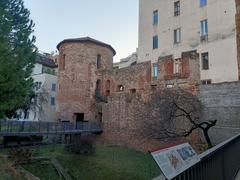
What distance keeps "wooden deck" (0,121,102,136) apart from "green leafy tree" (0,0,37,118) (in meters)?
2.61

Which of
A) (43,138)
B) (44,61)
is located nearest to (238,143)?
(43,138)

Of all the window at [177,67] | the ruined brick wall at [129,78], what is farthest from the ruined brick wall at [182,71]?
the ruined brick wall at [129,78]

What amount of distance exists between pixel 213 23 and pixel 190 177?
2136cm

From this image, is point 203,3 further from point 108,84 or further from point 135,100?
point 108,84

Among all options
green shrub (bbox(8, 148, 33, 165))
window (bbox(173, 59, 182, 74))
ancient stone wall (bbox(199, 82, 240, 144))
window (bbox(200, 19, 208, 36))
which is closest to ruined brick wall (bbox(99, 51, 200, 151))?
window (bbox(173, 59, 182, 74))

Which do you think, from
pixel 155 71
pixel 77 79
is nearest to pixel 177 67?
pixel 155 71

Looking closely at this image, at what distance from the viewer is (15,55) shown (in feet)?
40.5

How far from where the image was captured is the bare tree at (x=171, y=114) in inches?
549

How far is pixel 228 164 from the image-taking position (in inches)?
174

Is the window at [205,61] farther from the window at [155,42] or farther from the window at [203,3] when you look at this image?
the window at [155,42]

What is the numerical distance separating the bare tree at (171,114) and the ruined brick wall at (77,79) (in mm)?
11083

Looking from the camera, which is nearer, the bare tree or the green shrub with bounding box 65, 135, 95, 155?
the bare tree

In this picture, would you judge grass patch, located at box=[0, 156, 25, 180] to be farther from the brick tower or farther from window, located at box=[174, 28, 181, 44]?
window, located at box=[174, 28, 181, 44]

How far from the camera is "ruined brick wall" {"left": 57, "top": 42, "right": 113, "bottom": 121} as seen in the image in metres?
25.8
